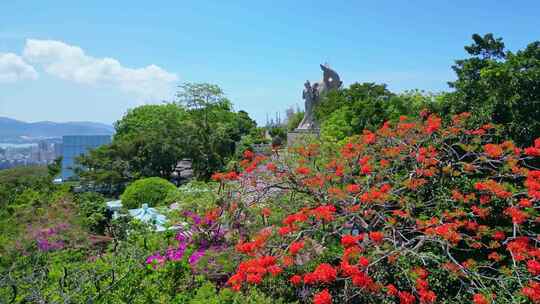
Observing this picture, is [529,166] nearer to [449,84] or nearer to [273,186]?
[273,186]

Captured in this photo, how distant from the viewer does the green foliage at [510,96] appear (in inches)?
233

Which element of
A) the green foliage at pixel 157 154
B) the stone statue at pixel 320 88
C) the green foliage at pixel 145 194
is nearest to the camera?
the green foliage at pixel 145 194

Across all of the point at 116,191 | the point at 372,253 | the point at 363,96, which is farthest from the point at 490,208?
the point at 116,191

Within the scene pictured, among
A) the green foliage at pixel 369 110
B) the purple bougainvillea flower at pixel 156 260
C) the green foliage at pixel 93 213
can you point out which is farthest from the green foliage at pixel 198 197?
the green foliage at pixel 369 110

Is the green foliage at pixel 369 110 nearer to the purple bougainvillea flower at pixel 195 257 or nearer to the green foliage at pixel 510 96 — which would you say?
the green foliage at pixel 510 96

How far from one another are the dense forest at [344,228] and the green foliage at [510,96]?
0.02 metres

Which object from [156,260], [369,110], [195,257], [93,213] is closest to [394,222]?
[195,257]

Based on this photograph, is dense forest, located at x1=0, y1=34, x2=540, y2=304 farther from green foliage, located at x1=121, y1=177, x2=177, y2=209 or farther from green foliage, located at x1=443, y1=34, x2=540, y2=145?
green foliage, located at x1=121, y1=177, x2=177, y2=209

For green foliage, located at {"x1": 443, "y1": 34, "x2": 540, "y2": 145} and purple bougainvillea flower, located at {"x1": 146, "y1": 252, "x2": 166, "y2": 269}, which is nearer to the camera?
purple bougainvillea flower, located at {"x1": 146, "y1": 252, "x2": 166, "y2": 269}

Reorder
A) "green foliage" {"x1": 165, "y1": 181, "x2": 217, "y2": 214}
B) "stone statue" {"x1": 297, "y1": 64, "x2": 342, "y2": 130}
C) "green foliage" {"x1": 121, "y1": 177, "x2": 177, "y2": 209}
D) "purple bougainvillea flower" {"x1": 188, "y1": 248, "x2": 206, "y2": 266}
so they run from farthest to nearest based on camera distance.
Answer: "stone statue" {"x1": 297, "y1": 64, "x2": 342, "y2": 130} < "green foliage" {"x1": 121, "y1": 177, "x2": 177, "y2": 209} < "green foliage" {"x1": 165, "y1": 181, "x2": 217, "y2": 214} < "purple bougainvillea flower" {"x1": 188, "y1": 248, "x2": 206, "y2": 266}

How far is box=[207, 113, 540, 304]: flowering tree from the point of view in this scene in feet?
11.2

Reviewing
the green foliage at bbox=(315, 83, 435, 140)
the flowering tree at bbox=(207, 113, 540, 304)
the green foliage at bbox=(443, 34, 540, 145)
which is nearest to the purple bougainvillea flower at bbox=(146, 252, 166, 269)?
the flowering tree at bbox=(207, 113, 540, 304)

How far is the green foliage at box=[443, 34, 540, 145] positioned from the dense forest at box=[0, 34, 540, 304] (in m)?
0.02

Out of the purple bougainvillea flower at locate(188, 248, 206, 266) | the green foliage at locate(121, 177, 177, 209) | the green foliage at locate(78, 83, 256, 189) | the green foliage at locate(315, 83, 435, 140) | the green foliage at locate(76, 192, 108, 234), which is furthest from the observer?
the green foliage at locate(78, 83, 256, 189)
